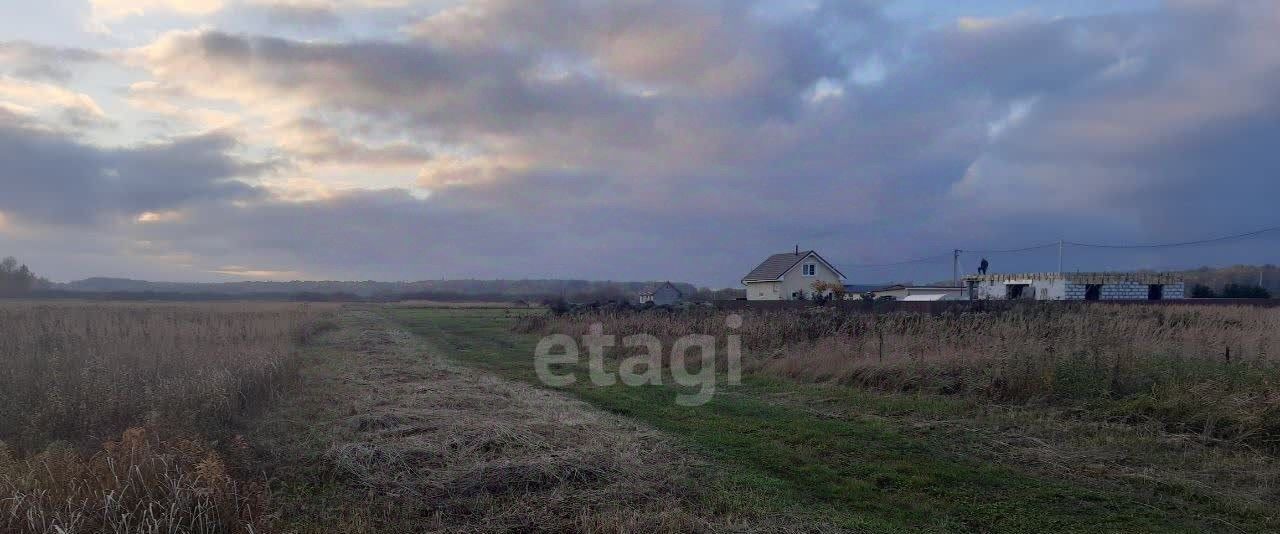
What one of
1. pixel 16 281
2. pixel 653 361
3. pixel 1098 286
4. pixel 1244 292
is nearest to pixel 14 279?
pixel 16 281

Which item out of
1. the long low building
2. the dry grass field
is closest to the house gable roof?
the long low building

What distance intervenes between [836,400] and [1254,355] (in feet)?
20.5

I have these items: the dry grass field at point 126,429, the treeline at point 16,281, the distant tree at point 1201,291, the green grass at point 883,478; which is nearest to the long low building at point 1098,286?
the distant tree at point 1201,291

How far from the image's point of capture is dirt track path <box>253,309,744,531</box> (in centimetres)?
477

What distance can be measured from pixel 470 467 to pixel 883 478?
347 cm

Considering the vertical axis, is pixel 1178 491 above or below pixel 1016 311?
below

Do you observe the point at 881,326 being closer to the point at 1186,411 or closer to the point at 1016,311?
the point at 1016,311

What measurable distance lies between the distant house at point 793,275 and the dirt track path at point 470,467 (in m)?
30.5

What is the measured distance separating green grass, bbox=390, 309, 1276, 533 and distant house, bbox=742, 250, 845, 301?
2942 cm

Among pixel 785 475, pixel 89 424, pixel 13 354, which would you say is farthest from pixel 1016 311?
pixel 13 354

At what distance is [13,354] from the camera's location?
9.71 meters

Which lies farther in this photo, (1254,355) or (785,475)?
(1254,355)

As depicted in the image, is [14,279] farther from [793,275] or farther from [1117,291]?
[1117,291]

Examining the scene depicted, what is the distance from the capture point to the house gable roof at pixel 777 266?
3892 centimetres
